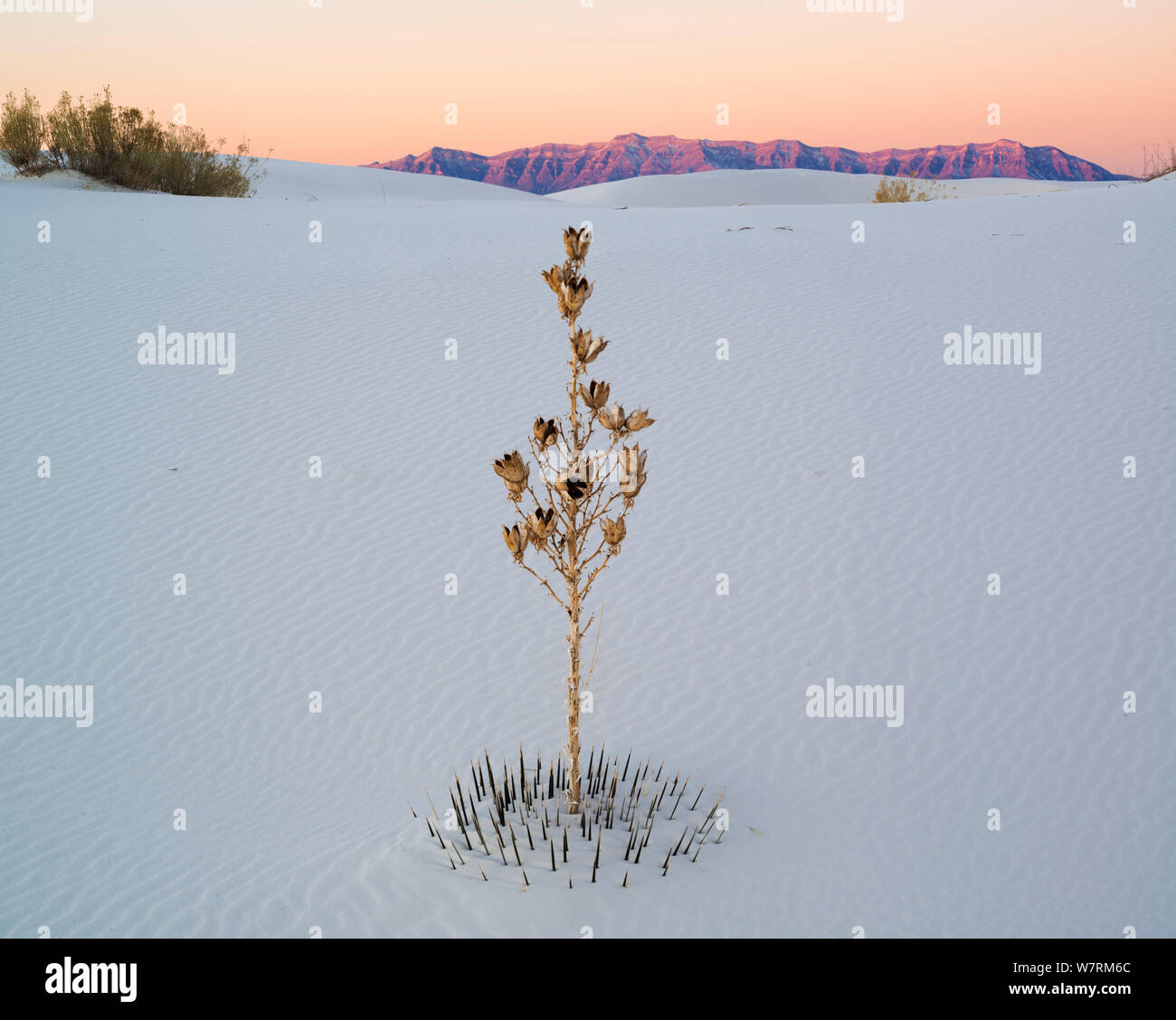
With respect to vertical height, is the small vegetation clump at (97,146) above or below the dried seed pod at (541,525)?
above

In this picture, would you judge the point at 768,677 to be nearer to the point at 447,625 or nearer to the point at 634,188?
the point at 447,625

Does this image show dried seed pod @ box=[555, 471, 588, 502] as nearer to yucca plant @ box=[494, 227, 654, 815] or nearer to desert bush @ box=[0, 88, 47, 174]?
yucca plant @ box=[494, 227, 654, 815]

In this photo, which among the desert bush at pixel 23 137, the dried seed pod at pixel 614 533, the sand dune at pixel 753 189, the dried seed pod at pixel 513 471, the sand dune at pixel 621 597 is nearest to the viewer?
the dried seed pod at pixel 513 471

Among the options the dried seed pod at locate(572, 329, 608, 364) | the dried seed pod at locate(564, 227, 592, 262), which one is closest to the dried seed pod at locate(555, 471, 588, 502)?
the dried seed pod at locate(572, 329, 608, 364)

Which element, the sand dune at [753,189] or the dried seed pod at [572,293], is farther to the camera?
the sand dune at [753,189]

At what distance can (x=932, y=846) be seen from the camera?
3664mm

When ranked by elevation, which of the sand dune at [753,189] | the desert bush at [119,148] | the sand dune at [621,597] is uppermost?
the sand dune at [753,189]

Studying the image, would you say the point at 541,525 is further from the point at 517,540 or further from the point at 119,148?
the point at 119,148

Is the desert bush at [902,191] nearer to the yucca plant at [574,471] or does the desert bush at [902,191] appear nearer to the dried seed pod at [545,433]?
the yucca plant at [574,471]

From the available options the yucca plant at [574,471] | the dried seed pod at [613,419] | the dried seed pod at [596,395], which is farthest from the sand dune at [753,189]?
the dried seed pod at [613,419]

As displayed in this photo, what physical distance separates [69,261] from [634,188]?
144ft

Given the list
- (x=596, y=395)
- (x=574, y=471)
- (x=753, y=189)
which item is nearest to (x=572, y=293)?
(x=596, y=395)

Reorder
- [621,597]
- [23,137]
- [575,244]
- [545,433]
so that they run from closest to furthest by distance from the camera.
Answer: [545,433], [575,244], [621,597], [23,137]
